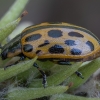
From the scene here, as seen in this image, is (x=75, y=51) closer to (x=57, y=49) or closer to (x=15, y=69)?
(x=57, y=49)

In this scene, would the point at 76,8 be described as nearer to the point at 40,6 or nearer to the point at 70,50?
the point at 40,6

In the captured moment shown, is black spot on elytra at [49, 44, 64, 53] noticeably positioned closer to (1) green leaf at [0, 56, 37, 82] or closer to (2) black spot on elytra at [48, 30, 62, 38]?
(2) black spot on elytra at [48, 30, 62, 38]

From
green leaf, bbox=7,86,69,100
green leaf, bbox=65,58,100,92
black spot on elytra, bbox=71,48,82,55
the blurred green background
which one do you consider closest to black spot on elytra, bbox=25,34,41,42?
black spot on elytra, bbox=71,48,82,55

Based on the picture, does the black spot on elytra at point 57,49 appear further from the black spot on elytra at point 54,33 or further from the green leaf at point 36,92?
the green leaf at point 36,92

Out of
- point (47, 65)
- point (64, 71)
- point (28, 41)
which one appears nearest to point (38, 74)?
point (47, 65)

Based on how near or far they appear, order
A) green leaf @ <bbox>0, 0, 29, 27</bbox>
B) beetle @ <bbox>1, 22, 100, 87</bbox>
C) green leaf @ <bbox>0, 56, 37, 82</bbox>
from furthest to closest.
A: green leaf @ <bbox>0, 0, 29, 27</bbox>
beetle @ <bbox>1, 22, 100, 87</bbox>
green leaf @ <bbox>0, 56, 37, 82</bbox>

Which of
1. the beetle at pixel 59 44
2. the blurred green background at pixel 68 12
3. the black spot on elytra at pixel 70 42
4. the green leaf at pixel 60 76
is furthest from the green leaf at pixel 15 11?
the blurred green background at pixel 68 12

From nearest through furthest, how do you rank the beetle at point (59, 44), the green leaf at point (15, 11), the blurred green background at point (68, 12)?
the beetle at point (59, 44) < the green leaf at point (15, 11) < the blurred green background at point (68, 12)
